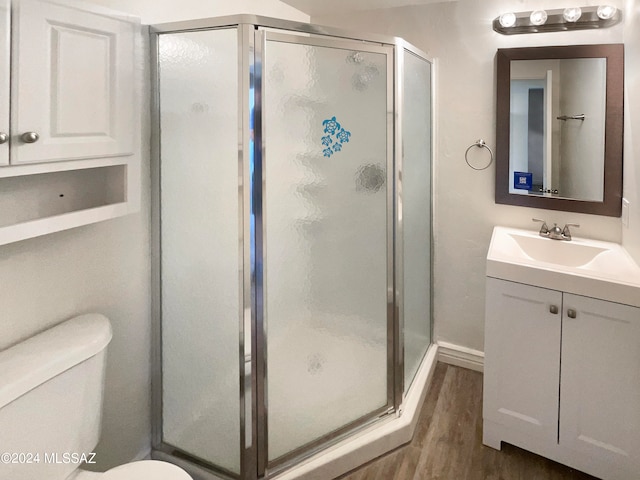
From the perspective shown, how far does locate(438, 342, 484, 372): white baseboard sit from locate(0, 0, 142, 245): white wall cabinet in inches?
82.3

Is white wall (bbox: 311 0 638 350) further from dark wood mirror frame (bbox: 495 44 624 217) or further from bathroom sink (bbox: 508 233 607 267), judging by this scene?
bathroom sink (bbox: 508 233 607 267)

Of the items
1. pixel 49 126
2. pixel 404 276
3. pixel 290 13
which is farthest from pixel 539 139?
pixel 49 126

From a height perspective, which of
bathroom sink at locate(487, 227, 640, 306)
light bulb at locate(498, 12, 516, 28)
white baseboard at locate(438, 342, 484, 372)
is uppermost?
light bulb at locate(498, 12, 516, 28)

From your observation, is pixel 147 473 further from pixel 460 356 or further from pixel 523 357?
pixel 460 356

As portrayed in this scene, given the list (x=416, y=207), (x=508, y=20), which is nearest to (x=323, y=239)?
(x=416, y=207)

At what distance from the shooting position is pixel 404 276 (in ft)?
7.23

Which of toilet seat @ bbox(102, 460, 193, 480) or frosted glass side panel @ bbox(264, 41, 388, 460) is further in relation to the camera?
frosted glass side panel @ bbox(264, 41, 388, 460)

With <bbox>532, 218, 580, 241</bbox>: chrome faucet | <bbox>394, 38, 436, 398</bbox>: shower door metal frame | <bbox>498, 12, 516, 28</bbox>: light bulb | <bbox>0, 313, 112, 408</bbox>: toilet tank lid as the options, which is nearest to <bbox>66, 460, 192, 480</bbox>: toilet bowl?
<bbox>0, 313, 112, 408</bbox>: toilet tank lid

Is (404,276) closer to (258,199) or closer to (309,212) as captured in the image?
(309,212)

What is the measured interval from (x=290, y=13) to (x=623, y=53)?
68.9 inches

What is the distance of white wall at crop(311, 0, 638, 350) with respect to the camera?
2465mm

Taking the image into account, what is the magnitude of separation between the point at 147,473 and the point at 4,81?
110cm

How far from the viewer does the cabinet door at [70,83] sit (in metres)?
1.09

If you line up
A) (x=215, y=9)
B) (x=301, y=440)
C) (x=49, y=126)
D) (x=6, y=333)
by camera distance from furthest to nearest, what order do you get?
(x=215, y=9), (x=301, y=440), (x=6, y=333), (x=49, y=126)
